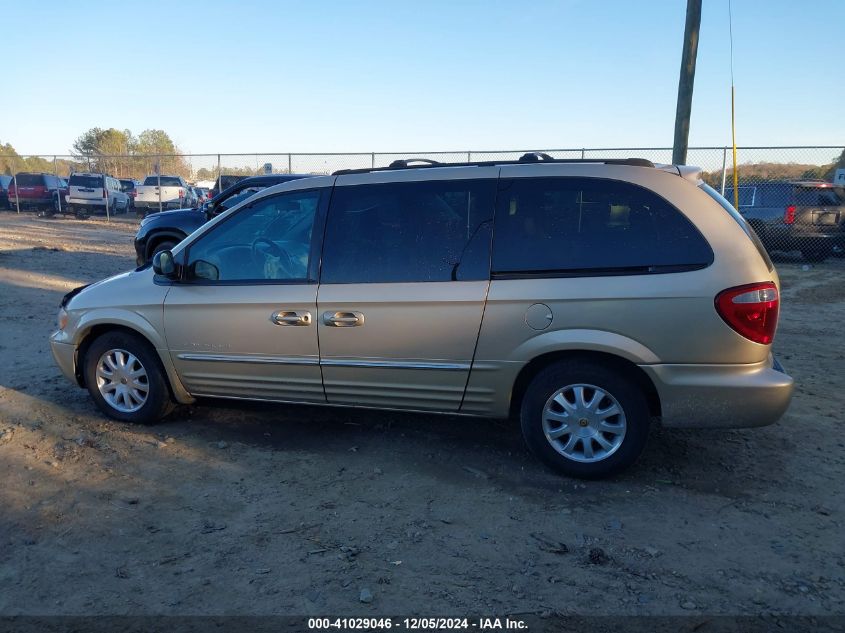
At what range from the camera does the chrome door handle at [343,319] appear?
4.35 meters

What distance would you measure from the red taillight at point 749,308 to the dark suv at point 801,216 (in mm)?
11440

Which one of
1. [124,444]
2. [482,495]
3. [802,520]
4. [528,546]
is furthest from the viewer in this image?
[124,444]

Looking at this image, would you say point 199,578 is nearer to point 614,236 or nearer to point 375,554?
point 375,554

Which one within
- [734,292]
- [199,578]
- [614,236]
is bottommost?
[199,578]

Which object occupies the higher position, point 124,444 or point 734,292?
point 734,292

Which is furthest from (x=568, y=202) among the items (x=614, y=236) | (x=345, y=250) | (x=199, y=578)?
(x=199, y=578)

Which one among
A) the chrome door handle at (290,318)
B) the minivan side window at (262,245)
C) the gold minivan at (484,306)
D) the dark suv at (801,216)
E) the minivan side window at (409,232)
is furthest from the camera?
the dark suv at (801,216)

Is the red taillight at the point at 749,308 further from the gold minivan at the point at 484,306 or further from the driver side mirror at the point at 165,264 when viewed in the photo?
the driver side mirror at the point at 165,264

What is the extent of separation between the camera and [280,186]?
480cm

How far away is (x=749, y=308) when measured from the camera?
3.71m

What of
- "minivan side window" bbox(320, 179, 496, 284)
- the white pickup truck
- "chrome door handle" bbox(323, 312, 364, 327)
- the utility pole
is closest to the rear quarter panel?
"minivan side window" bbox(320, 179, 496, 284)

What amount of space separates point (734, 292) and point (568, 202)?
1056 mm

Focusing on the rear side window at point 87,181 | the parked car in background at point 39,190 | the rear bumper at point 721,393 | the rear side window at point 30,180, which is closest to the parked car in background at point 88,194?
the rear side window at point 87,181

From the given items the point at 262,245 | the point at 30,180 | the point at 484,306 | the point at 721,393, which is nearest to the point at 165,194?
the point at 30,180
